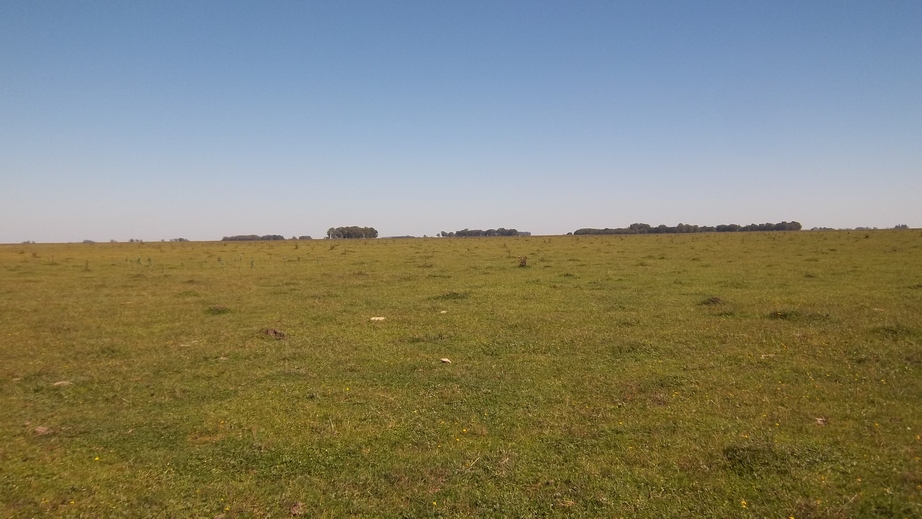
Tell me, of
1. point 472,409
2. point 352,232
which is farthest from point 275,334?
point 352,232

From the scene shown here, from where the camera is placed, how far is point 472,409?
848cm

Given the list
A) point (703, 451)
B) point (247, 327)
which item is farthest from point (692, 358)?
point (247, 327)

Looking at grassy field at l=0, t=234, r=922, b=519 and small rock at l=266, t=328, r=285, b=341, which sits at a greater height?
small rock at l=266, t=328, r=285, b=341

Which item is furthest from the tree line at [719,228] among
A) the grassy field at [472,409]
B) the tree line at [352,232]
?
the grassy field at [472,409]

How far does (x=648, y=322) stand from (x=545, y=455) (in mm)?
8981

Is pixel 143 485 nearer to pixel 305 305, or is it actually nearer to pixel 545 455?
pixel 545 455

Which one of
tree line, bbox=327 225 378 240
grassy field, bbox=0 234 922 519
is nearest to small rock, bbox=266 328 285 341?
grassy field, bbox=0 234 922 519

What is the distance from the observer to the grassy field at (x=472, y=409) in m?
5.89

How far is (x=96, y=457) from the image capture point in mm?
6965

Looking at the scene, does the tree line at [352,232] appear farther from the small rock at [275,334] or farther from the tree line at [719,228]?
the small rock at [275,334]

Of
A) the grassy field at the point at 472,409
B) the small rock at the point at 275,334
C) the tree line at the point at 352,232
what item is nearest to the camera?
the grassy field at the point at 472,409

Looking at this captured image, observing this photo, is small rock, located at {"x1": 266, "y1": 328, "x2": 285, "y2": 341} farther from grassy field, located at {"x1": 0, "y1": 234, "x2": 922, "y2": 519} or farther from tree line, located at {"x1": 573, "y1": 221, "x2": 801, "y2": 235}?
tree line, located at {"x1": 573, "y1": 221, "x2": 801, "y2": 235}

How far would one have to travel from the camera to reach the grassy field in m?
5.89

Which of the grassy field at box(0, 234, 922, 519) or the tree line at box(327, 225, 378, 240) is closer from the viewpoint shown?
the grassy field at box(0, 234, 922, 519)
